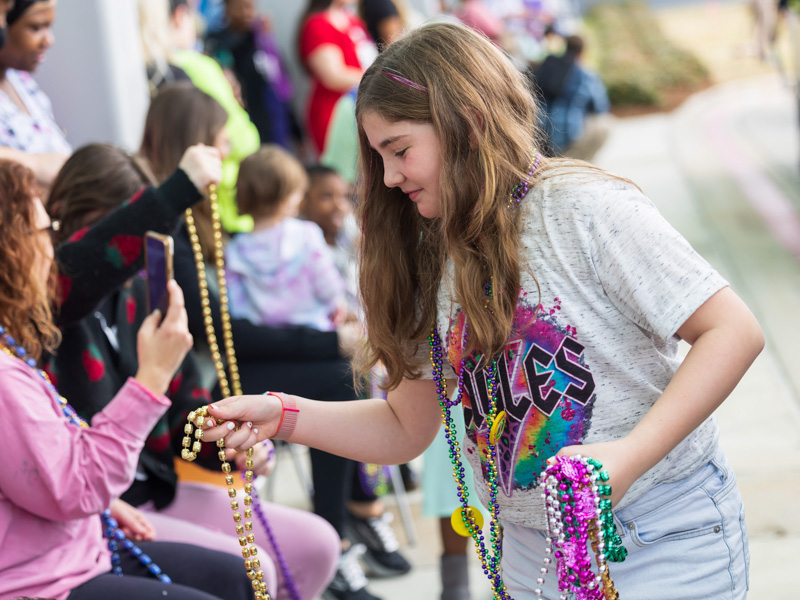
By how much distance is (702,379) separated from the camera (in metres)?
1.49

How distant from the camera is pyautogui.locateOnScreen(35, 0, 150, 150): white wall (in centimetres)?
398

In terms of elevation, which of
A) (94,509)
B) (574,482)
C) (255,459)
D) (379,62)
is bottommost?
(255,459)

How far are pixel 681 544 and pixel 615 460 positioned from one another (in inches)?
14.6

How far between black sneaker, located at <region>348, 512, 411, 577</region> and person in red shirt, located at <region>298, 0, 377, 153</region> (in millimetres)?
3235

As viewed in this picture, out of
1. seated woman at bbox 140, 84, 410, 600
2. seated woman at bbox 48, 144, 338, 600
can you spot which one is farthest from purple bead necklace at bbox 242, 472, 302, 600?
seated woman at bbox 140, 84, 410, 600

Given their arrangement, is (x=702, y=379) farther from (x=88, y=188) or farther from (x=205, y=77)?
(x=205, y=77)

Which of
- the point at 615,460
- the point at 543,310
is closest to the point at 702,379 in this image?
the point at 615,460

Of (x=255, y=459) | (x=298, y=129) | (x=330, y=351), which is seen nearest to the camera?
(x=255, y=459)

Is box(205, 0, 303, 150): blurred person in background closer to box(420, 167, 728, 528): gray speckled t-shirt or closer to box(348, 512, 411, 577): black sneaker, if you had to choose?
box(348, 512, 411, 577): black sneaker

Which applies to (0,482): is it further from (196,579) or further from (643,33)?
(643,33)

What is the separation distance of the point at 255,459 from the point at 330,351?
2.59ft

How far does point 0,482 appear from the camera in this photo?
1937 mm

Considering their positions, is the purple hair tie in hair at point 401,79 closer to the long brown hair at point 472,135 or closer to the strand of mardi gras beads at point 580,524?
the long brown hair at point 472,135

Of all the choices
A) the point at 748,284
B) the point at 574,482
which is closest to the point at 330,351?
the point at 574,482
